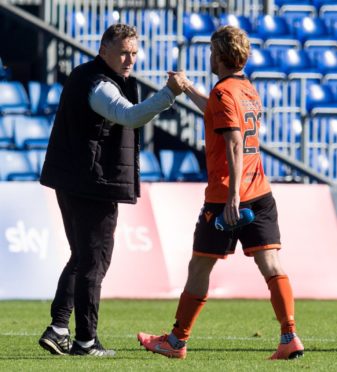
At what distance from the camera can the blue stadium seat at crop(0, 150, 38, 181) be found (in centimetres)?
1642

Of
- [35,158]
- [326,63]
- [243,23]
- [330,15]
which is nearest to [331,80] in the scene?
[326,63]

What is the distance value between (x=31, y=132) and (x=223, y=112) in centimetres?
1031

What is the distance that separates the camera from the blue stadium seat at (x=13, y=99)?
1748 centimetres

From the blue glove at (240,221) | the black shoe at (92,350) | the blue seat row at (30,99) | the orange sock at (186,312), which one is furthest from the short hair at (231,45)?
the blue seat row at (30,99)

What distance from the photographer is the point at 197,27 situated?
19.1m

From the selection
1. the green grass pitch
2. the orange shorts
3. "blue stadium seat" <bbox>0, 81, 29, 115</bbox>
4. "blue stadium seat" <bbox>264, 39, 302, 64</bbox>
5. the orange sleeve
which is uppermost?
"blue stadium seat" <bbox>264, 39, 302, 64</bbox>

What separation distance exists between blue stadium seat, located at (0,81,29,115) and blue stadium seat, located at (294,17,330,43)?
4607mm

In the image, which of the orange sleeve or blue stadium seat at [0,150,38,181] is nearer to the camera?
the orange sleeve

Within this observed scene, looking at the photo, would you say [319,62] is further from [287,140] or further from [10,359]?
[10,359]

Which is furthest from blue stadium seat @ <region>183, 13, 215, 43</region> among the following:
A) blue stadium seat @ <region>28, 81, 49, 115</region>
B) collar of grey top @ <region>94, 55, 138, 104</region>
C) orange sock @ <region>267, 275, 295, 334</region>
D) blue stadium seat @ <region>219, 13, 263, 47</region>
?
orange sock @ <region>267, 275, 295, 334</region>

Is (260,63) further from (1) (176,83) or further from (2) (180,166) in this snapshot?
(1) (176,83)

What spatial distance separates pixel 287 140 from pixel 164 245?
18.6 feet

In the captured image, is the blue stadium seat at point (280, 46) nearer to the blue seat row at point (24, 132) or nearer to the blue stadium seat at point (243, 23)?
the blue stadium seat at point (243, 23)

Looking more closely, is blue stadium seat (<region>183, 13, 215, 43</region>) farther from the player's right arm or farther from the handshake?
the handshake
